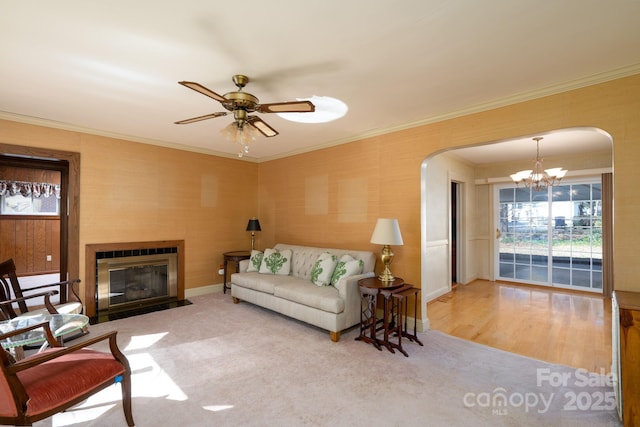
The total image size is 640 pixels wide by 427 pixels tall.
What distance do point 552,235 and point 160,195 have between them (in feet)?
24.0

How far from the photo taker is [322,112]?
10.7 ft

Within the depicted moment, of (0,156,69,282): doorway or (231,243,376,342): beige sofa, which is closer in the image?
(231,243,376,342): beige sofa

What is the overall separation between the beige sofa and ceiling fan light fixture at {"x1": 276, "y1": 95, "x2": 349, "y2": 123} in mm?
1825

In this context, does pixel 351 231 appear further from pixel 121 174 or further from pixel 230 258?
pixel 121 174

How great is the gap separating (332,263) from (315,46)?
2544 mm

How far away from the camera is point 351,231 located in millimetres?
4332

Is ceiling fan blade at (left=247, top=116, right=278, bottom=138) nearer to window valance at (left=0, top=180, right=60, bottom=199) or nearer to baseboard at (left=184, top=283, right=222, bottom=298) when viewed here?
baseboard at (left=184, top=283, right=222, bottom=298)

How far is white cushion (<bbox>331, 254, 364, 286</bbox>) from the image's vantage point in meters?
3.59

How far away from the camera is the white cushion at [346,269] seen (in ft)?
11.8

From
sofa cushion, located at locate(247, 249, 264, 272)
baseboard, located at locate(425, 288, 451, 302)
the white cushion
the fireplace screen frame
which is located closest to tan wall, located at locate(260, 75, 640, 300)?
the white cushion

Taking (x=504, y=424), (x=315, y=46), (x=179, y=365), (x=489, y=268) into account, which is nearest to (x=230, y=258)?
(x=179, y=365)

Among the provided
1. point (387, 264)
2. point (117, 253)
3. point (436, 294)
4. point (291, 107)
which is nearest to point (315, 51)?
point (291, 107)

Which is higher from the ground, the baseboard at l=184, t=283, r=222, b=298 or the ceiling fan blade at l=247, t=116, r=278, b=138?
the ceiling fan blade at l=247, t=116, r=278, b=138

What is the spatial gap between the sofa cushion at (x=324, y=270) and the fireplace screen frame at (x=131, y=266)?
247 centimetres
